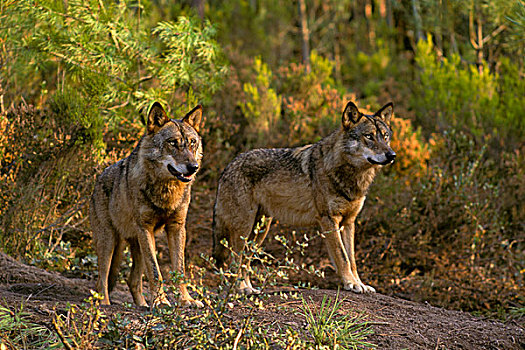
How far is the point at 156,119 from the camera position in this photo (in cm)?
507

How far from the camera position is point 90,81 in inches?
286

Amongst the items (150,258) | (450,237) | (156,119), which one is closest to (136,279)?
(150,258)

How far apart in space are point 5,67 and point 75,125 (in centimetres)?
178

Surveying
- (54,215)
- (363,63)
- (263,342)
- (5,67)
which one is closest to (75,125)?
(54,215)

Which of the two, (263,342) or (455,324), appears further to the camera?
(455,324)

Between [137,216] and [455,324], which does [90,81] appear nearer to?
[137,216]

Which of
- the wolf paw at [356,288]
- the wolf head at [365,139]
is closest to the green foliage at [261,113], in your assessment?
the wolf head at [365,139]

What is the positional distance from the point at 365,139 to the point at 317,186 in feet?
2.36

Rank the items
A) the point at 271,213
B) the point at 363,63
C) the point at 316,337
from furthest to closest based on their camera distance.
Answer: the point at 363,63
the point at 271,213
the point at 316,337

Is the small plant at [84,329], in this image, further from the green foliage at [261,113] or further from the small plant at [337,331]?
the green foliage at [261,113]

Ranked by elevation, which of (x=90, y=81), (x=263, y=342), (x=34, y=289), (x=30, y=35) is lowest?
(x=34, y=289)

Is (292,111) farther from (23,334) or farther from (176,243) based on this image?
(23,334)

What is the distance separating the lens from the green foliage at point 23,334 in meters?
3.65

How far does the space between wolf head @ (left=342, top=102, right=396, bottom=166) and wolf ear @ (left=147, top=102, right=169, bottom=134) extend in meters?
1.88
